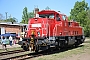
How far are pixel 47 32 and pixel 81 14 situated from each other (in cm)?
3752

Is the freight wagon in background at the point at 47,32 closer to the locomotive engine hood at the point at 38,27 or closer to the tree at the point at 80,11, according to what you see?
the locomotive engine hood at the point at 38,27

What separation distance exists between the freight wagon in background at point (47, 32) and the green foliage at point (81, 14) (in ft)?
112

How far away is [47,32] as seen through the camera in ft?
45.4

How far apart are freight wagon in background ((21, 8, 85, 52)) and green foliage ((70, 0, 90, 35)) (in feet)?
112

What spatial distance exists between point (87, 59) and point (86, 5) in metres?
44.9

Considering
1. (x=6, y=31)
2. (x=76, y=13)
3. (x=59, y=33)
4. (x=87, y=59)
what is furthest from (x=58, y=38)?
(x=76, y=13)

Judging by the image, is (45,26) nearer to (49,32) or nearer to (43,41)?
(49,32)

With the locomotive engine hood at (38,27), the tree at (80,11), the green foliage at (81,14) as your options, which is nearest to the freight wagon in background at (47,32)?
the locomotive engine hood at (38,27)

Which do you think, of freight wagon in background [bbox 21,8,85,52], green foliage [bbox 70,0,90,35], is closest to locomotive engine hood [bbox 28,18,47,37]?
freight wagon in background [bbox 21,8,85,52]

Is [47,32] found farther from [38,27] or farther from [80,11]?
[80,11]

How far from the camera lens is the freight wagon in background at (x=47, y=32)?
13.3 metres

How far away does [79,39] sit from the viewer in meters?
20.8

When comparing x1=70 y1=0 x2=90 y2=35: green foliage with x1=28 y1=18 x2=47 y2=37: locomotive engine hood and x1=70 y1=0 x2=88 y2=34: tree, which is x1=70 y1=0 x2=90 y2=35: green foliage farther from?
x1=28 y1=18 x2=47 y2=37: locomotive engine hood

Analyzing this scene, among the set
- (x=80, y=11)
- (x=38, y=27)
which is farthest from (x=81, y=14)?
(x=38, y=27)
